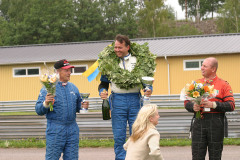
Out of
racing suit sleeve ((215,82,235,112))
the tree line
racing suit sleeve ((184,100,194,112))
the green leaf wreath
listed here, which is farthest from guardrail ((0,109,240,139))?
the tree line

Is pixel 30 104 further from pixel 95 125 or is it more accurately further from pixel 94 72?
pixel 94 72

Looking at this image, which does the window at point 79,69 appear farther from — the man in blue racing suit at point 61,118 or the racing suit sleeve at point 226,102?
the racing suit sleeve at point 226,102

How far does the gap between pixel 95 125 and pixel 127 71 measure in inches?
180

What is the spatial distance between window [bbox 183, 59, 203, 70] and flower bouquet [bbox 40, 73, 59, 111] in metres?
19.2

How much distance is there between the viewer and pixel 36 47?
30812mm

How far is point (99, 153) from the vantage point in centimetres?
938

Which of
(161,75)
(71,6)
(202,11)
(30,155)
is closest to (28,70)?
(161,75)

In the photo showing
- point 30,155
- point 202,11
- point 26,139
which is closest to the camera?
point 30,155

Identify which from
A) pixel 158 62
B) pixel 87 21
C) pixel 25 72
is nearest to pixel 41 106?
pixel 158 62

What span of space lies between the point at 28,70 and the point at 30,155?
17648mm

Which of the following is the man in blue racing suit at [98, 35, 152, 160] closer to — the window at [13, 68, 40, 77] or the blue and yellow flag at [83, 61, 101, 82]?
the blue and yellow flag at [83, 61, 101, 82]

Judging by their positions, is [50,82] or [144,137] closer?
[144,137]

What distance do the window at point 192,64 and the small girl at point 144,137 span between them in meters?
19.8

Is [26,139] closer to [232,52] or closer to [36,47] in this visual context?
[232,52]
